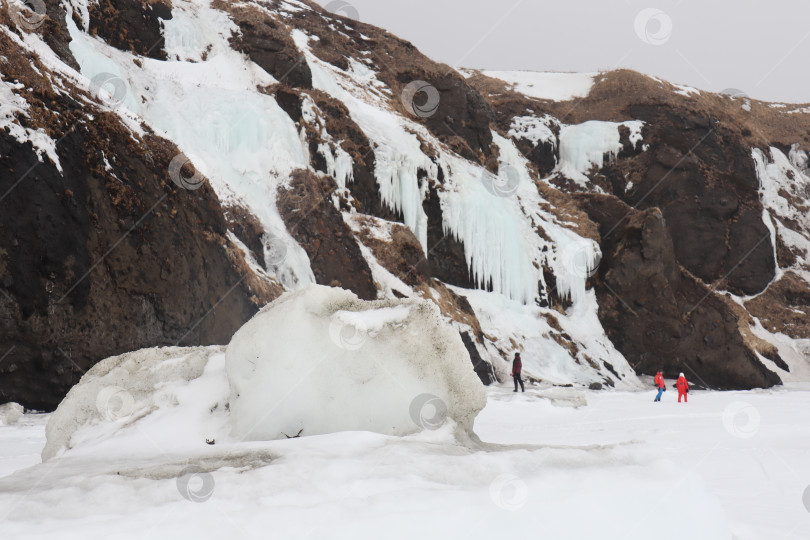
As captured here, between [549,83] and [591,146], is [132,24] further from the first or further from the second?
[549,83]

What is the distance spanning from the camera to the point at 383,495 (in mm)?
2912

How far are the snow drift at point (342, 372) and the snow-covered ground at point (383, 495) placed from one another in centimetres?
36

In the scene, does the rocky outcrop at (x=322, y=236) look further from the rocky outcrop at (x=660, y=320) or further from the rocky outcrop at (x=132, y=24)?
the rocky outcrop at (x=660, y=320)

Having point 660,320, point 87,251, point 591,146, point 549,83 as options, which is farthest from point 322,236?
point 549,83

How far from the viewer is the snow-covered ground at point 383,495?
256 cm

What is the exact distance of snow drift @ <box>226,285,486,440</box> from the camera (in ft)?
15.3

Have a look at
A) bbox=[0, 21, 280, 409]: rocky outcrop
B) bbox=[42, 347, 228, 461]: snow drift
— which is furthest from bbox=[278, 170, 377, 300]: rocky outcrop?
bbox=[42, 347, 228, 461]: snow drift

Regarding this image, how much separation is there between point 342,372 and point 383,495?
1.93 metres

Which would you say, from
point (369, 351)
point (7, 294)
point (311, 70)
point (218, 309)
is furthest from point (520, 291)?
point (369, 351)

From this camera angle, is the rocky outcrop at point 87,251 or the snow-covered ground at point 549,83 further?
the snow-covered ground at point 549,83

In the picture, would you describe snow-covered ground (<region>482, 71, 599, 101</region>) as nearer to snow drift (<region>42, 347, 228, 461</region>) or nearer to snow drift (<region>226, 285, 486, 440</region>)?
snow drift (<region>226, 285, 486, 440</region>)

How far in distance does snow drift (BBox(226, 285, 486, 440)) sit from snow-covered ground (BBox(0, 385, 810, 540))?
36 cm

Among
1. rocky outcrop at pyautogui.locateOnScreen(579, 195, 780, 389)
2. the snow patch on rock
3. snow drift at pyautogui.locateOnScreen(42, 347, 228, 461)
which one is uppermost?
the snow patch on rock

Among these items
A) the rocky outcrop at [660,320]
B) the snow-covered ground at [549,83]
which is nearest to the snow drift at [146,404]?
the rocky outcrop at [660,320]
